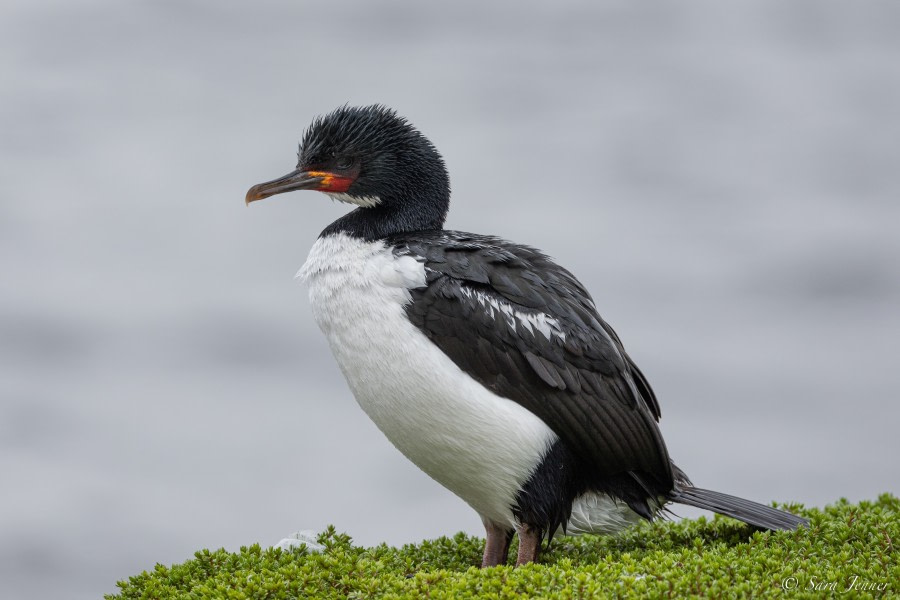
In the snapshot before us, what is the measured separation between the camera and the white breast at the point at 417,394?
21.6 feet

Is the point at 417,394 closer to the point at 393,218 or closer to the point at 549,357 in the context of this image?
the point at 549,357

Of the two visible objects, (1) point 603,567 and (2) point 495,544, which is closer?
(1) point 603,567

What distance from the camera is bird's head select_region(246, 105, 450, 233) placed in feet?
24.0

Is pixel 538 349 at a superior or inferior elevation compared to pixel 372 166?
inferior

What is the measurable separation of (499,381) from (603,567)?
48.5 inches

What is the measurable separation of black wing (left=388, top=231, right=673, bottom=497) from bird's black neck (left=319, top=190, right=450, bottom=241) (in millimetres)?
332

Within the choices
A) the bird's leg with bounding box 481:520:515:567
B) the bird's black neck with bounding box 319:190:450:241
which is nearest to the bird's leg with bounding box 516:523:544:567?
the bird's leg with bounding box 481:520:515:567

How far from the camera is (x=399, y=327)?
6.64m

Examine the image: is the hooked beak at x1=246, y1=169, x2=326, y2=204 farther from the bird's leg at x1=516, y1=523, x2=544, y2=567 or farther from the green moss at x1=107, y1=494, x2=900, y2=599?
the bird's leg at x1=516, y1=523, x2=544, y2=567

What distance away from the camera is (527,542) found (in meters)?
6.86

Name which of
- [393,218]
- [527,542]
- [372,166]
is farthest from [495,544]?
[372,166]

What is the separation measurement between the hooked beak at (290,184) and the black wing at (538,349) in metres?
0.81

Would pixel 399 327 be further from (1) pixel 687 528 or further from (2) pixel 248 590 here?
(1) pixel 687 528

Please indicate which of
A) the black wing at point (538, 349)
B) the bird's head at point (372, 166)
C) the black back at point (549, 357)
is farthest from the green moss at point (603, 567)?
the bird's head at point (372, 166)
